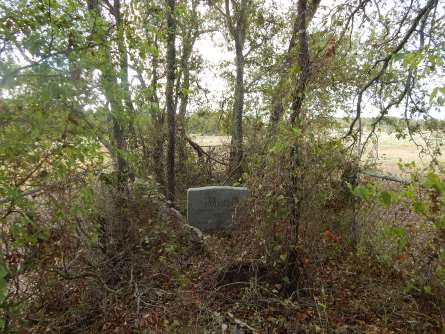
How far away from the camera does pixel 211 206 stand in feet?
20.4

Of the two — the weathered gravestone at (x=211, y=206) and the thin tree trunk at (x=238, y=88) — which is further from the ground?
the thin tree trunk at (x=238, y=88)

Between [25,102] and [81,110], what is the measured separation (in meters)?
0.44

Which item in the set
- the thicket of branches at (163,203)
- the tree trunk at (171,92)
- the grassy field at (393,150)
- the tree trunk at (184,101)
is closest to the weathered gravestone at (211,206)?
the thicket of branches at (163,203)

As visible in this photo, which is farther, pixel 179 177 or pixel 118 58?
pixel 179 177

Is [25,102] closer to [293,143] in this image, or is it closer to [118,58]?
[118,58]

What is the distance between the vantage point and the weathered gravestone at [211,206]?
20.3 feet

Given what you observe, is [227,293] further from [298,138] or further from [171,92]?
[171,92]

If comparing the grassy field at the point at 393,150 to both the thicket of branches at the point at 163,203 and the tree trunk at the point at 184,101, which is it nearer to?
the thicket of branches at the point at 163,203

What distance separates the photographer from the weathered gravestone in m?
6.18

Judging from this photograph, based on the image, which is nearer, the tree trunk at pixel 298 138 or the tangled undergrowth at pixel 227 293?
the tree trunk at pixel 298 138

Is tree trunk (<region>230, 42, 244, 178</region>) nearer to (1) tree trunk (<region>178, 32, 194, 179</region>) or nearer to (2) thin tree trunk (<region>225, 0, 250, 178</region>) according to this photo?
(2) thin tree trunk (<region>225, 0, 250, 178</region>)

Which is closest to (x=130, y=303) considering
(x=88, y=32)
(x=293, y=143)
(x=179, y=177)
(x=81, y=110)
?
(x=81, y=110)

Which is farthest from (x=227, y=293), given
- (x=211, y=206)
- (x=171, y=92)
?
(x=171, y=92)

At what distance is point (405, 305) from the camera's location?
11.5ft
